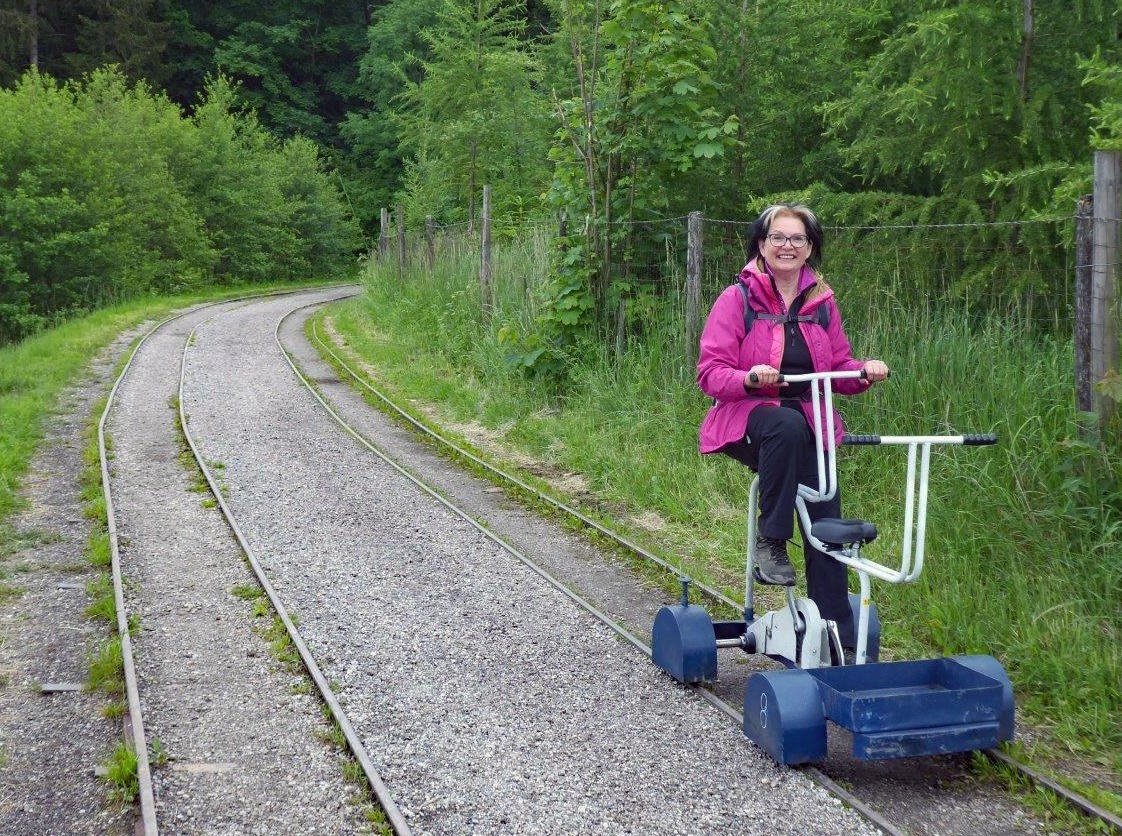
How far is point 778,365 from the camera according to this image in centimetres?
443

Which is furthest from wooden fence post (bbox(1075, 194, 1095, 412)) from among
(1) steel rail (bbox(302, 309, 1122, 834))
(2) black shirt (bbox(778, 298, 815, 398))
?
(1) steel rail (bbox(302, 309, 1122, 834))

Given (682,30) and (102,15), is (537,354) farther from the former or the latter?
(102,15)

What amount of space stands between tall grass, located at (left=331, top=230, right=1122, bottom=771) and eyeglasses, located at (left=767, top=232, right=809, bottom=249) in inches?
81.7

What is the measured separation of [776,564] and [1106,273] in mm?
2584

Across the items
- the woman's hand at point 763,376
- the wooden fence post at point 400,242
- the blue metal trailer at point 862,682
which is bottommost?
the blue metal trailer at point 862,682

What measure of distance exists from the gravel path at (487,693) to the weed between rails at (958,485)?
1.25 metres

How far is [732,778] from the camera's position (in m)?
4.11

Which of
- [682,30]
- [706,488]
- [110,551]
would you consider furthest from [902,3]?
[110,551]

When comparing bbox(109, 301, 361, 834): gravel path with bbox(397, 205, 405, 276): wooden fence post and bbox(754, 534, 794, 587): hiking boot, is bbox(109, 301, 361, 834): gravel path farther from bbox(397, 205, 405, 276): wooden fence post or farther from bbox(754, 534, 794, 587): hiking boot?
bbox(397, 205, 405, 276): wooden fence post

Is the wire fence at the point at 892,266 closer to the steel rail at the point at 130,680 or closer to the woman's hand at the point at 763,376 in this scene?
the woman's hand at the point at 763,376

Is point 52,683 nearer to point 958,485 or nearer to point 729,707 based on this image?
point 729,707

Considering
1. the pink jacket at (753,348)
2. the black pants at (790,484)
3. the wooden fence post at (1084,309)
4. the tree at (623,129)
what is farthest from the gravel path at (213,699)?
the tree at (623,129)

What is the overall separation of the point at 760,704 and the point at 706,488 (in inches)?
158

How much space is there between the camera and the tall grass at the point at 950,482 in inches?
193
